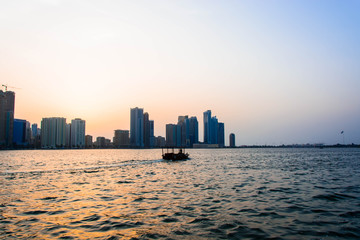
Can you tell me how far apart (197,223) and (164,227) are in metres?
2.24

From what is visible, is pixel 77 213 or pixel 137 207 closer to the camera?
pixel 77 213

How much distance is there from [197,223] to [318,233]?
7.14 metres

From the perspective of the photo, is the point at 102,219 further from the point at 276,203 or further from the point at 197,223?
the point at 276,203

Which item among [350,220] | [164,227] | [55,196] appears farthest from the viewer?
[55,196]

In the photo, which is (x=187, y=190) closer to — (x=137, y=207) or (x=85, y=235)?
(x=137, y=207)

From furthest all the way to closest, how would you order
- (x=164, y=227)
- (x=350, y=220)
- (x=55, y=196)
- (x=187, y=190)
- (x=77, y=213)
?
(x=187, y=190)
(x=55, y=196)
(x=77, y=213)
(x=350, y=220)
(x=164, y=227)

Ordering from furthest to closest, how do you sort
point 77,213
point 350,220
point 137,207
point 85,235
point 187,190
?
point 187,190
point 137,207
point 77,213
point 350,220
point 85,235

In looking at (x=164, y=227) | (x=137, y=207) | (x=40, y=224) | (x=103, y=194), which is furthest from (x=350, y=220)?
(x=103, y=194)

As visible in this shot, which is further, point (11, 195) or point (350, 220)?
point (11, 195)

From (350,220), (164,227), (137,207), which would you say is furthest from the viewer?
(137,207)

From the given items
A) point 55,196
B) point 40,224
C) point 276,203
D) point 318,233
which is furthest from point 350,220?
point 55,196

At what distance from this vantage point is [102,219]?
59.8 feet

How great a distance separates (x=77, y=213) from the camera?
1991 centimetres

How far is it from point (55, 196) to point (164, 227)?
54.2ft
